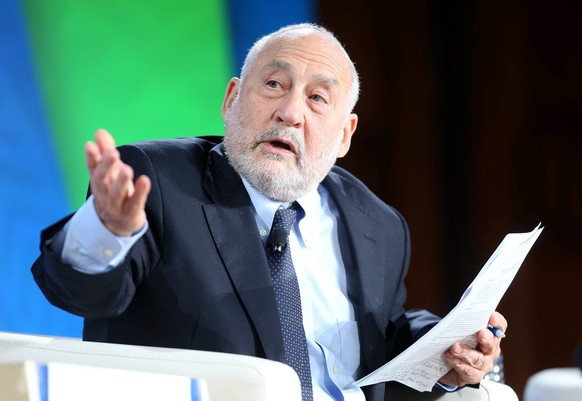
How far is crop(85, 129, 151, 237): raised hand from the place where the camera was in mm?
1302

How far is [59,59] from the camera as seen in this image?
2.55 metres

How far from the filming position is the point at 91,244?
55.9 inches

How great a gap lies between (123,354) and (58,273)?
19 cm

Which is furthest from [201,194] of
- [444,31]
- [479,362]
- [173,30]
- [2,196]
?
[444,31]

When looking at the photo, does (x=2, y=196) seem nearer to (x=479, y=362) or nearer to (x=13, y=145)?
(x=13, y=145)

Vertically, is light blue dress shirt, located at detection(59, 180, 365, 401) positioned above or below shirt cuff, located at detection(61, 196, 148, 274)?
below

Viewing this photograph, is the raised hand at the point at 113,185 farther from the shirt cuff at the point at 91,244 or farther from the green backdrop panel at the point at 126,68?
the green backdrop panel at the point at 126,68

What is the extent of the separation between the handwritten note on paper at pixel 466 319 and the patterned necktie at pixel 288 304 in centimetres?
12

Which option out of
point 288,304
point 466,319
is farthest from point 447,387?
point 288,304

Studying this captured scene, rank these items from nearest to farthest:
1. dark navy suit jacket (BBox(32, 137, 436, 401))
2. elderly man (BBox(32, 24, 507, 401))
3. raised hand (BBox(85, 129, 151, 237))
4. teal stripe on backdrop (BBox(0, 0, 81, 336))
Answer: raised hand (BBox(85, 129, 151, 237)) → elderly man (BBox(32, 24, 507, 401)) → dark navy suit jacket (BBox(32, 137, 436, 401)) → teal stripe on backdrop (BBox(0, 0, 81, 336))

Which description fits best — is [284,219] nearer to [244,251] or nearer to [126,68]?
[244,251]

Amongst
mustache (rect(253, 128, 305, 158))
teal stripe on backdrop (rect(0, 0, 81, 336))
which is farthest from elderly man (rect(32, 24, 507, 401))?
teal stripe on backdrop (rect(0, 0, 81, 336))

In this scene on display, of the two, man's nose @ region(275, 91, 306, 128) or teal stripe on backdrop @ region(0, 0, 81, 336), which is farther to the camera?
teal stripe on backdrop @ region(0, 0, 81, 336)

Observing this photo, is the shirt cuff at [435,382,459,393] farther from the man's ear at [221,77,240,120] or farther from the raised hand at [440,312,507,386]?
the man's ear at [221,77,240,120]
